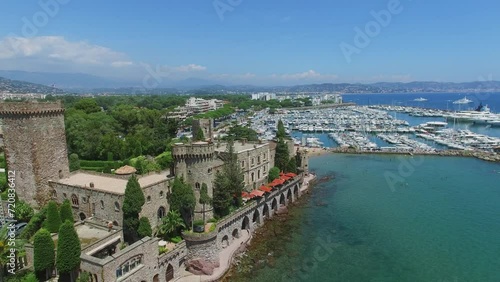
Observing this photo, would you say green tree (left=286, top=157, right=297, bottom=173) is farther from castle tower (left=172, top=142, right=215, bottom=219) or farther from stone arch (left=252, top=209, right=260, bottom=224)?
castle tower (left=172, top=142, right=215, bottom=219)

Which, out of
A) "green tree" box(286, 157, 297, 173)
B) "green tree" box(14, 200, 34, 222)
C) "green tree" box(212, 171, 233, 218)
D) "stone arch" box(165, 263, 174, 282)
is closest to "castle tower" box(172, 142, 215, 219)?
"green tree" box(212, 171, 233, 218)

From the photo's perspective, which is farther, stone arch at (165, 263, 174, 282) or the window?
the window

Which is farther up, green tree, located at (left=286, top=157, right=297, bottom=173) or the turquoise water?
green tree, located at (left=286, top=157, right=297, bottom=173)

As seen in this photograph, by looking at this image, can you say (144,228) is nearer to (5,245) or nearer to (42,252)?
(42,252)

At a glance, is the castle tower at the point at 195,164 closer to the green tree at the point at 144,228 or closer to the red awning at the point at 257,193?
the green tree at the point at 144,228

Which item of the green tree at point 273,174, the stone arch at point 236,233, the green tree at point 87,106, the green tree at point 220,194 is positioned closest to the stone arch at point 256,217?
the stone arch at point 236,233

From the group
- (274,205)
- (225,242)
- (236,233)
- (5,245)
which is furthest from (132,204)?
(274,205)

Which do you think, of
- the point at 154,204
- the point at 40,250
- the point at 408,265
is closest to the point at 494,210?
the point at 408,265

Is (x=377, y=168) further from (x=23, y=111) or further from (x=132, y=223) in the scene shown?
(x=23, y=111)
